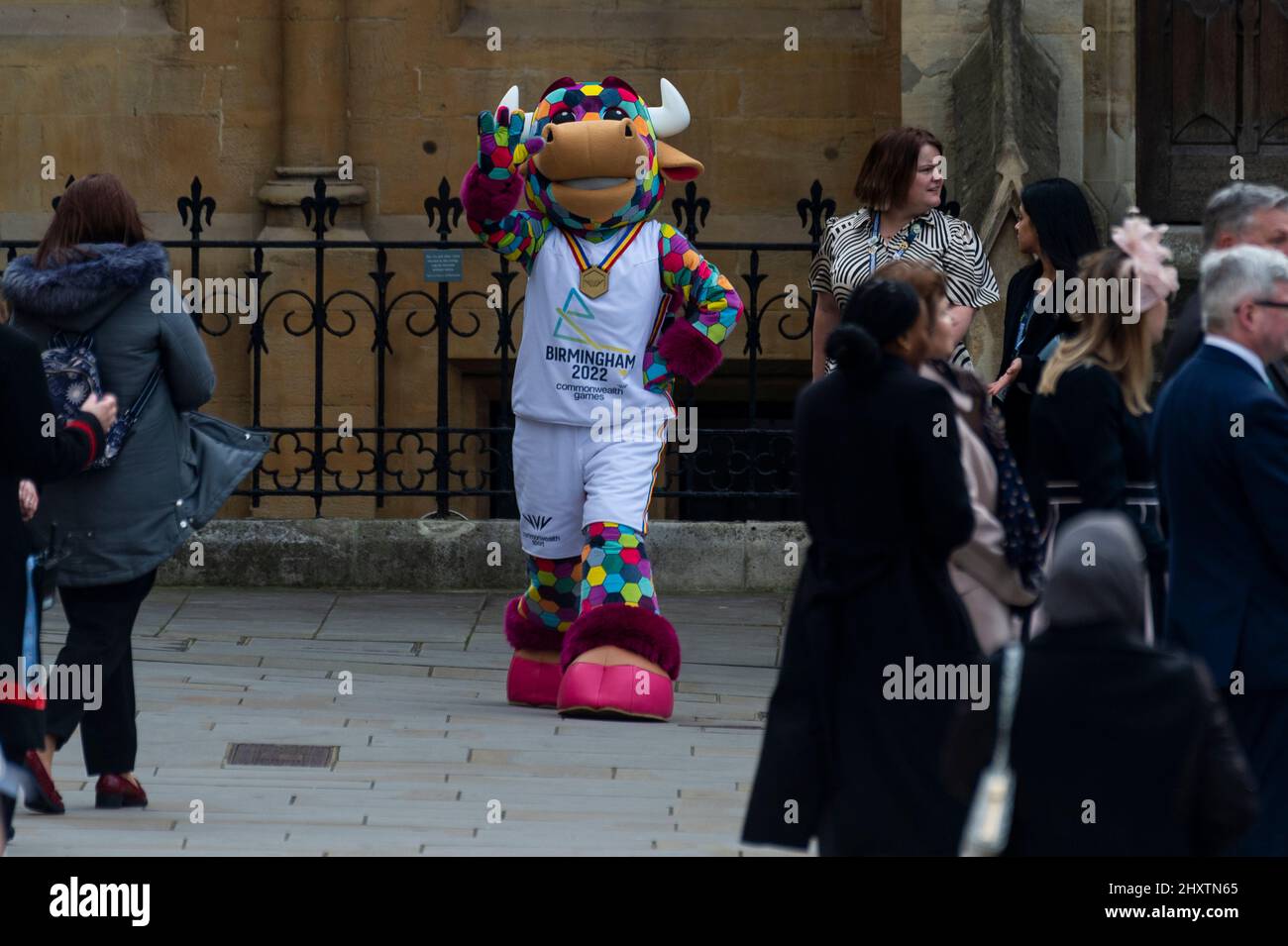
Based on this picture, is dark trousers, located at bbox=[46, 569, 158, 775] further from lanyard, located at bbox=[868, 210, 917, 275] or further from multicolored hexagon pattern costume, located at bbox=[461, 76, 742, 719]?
lanyard, located at bbox=[868, 210, 917, 275]

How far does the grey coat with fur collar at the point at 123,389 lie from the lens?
23.0ft

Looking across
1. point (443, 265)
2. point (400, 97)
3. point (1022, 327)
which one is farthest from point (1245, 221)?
point (400, 97)

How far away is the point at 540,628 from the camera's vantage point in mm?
8914

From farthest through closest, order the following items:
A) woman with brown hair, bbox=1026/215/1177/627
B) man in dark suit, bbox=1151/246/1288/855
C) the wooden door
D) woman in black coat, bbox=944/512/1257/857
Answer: the wooden door → woman with brown hair, bbox=1026/215/1177/627 → man in dark suit, bbox=1151/246/1288/855 → woman in black coat, bbox=944/512/1257/857

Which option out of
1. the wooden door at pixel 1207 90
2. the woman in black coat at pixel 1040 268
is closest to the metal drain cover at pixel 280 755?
the woman in black coat at pixel 1040 268

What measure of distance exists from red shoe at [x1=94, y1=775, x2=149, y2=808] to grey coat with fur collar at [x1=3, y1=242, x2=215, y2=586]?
1.81ft

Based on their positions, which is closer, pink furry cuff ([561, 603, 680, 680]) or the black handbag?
the black handbag

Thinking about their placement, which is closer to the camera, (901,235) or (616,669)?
(616,669)

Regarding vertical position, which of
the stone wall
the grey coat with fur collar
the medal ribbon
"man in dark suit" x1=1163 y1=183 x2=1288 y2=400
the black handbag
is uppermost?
the stone wall

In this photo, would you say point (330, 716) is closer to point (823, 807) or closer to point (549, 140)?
point (549, 140)

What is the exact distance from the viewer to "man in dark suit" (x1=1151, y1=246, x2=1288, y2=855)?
5.77m

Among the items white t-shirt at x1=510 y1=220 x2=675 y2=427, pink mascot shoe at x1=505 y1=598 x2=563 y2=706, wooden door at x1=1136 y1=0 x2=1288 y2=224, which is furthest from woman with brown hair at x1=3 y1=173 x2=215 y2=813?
wooden door at x1=1136 y1=0 x2=1288 y2=224

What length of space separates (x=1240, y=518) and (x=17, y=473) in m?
2.91

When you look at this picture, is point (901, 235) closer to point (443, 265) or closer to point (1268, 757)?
point (1268, 757)
